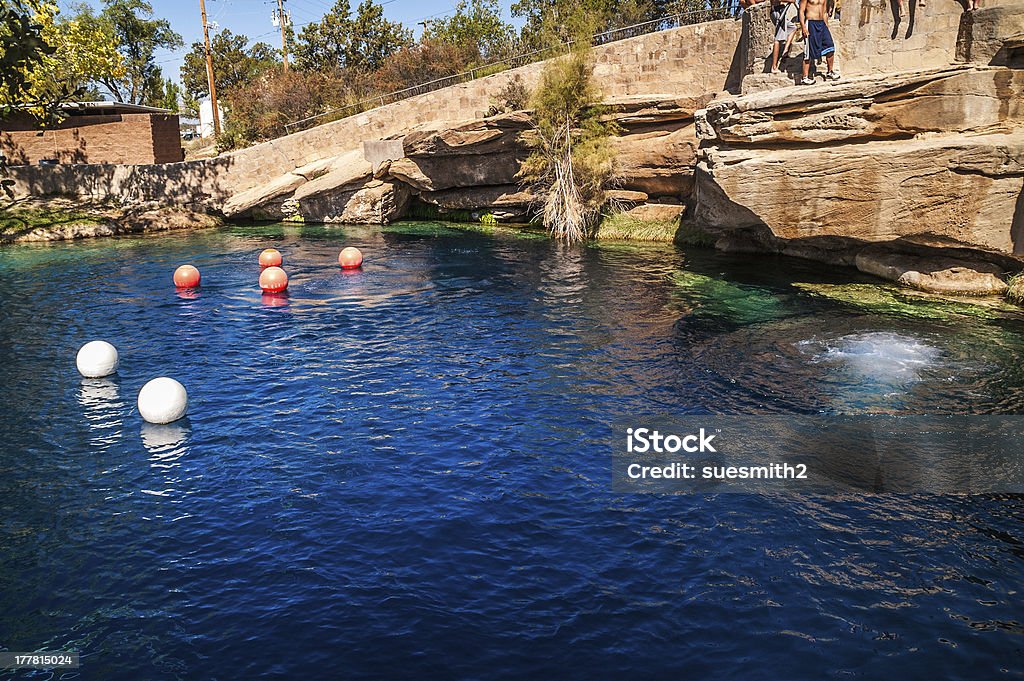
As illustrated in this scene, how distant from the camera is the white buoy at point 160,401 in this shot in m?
11.9

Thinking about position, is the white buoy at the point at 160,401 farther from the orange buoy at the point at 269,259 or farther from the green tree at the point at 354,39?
the green tree at the point at 354,39

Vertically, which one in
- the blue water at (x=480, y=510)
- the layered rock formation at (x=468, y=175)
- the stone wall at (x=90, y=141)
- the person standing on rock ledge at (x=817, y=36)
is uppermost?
the person standing on rock ledge at (x=817, y=36)

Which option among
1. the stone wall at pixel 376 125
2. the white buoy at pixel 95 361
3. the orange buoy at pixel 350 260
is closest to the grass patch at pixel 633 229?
the stone wall at pixel 376 125

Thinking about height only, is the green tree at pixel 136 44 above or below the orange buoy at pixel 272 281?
above

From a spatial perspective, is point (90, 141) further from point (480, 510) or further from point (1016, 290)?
point (1016, 290)

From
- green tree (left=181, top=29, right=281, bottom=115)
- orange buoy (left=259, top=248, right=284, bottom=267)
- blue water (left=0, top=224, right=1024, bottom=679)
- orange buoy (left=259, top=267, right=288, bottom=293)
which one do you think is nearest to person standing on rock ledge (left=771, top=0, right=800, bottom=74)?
blue water (left=0, top=224, right=1024, bottom=679)

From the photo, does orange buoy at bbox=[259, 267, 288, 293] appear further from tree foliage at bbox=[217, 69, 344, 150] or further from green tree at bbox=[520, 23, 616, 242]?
tree foliage at bbox=[217, 69, 344, 150]

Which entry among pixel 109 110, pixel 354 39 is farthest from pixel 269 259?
pixel 354 39

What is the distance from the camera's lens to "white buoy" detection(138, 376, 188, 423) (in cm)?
1195

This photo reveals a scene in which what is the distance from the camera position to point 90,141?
1511 inches

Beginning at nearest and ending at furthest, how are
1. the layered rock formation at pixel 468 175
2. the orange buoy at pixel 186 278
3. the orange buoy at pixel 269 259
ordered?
the orange buoy at pixel 186 278 < the orange buoy at pixel 269 259 < the layered rock formation at pixel 468 175

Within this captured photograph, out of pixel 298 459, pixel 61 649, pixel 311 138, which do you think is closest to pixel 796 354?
pixel 298 459

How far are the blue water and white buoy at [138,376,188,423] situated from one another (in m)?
0.23

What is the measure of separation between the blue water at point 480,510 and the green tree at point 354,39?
37.8 metres
